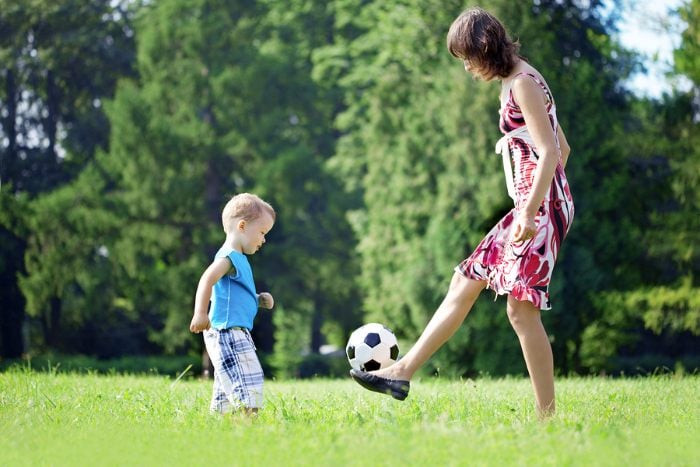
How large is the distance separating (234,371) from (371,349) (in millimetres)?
1189

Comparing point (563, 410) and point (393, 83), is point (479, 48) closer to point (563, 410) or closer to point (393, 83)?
point (563, 410)

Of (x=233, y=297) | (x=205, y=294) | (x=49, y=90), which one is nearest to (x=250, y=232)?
(x=233, y=297)

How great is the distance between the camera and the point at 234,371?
550cm

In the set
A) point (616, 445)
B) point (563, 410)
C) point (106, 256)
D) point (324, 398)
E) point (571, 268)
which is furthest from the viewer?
point (106, 256)

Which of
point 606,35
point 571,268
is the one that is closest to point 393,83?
point 606,35

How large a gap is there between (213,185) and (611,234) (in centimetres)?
1292

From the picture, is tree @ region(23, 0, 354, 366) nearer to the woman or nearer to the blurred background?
the blurred background

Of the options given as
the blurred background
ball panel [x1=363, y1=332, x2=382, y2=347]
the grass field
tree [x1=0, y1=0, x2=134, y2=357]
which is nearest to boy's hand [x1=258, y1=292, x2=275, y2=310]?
the grass field

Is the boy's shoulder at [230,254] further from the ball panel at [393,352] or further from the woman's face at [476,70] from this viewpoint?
the woman's face at [476,70]

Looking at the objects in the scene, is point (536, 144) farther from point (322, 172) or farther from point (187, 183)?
point (322, 172)

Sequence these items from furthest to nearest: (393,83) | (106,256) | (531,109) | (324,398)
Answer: (106,256)
(393,83)
(324,398)
(531,109)

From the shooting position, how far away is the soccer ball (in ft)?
20.7

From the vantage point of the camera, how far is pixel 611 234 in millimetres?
20938

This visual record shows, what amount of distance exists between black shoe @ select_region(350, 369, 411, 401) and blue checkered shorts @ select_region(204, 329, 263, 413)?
2.14ft
